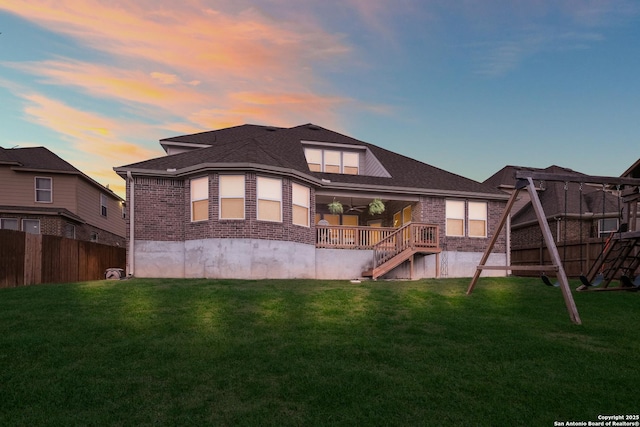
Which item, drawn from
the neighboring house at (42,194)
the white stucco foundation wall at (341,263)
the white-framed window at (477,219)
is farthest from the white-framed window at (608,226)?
the neighboring house at (42,194)

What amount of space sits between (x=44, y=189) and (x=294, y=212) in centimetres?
1702

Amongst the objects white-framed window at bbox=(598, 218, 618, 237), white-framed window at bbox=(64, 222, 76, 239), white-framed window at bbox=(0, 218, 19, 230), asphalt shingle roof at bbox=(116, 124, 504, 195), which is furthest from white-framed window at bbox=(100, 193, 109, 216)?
white-framed window at bbox=(598, 218, 618, 237)

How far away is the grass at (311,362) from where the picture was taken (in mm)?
4656

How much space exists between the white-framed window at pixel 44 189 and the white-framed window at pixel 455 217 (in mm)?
22783

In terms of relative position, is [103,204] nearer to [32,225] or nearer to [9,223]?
[32,225]

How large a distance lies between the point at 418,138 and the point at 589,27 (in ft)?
33.5

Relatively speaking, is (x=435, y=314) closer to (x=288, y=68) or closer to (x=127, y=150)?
(x=288, y=68)

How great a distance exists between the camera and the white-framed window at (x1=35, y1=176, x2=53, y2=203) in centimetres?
2475

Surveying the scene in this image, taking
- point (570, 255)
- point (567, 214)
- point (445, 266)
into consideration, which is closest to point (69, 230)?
point (445, 266)

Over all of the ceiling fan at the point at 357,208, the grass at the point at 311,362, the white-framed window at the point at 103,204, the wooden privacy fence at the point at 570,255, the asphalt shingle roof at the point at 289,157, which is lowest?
the grass at the point at 311,362

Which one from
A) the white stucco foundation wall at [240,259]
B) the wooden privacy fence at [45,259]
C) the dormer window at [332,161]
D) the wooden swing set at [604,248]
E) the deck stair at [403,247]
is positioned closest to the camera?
Answer: the wooden swing set at [604,248]

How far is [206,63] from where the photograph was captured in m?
18.3

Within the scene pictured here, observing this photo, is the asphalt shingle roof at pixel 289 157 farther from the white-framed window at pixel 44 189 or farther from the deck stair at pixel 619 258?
the deck stair at pixel 619 258

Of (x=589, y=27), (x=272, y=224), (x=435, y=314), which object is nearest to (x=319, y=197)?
(x=272, y=224)
